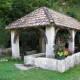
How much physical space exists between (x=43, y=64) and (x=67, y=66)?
1.39 metres

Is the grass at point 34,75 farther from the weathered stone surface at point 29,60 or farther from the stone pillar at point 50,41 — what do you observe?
the stone pillar at point 50,41

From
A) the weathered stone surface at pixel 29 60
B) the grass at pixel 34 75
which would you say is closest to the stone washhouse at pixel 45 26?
the weathered stone surface at pixel 29 60

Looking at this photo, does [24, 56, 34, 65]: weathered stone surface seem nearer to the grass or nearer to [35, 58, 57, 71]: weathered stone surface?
[35, 58, 57, 71]: weathered stone surface

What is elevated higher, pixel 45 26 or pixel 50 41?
pixel 45 26

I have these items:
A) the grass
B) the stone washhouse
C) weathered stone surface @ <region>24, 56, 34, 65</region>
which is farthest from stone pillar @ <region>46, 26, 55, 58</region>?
the grass

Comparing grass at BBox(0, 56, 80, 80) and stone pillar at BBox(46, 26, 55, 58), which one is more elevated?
stone pillar at BBox(46, 26, 55, 58)

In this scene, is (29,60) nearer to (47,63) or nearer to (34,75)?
(47,63)

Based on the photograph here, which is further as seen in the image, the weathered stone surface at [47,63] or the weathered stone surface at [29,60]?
the weathered stone surface at [29,60]

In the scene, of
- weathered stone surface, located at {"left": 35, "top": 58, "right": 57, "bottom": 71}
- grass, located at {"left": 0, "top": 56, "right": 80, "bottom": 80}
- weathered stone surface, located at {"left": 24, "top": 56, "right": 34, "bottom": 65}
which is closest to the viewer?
grass, located at {"left": 0, "top": 56, "right": 80, "bottom": 80}

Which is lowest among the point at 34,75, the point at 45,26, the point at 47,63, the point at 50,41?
the point at 34,75

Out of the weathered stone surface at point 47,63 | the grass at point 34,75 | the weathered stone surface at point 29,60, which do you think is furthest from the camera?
the weathered stone surface at point 29,60

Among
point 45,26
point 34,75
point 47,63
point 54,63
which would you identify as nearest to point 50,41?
point 45,26

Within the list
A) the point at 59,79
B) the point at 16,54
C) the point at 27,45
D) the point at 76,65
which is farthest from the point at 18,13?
the point at 59,79

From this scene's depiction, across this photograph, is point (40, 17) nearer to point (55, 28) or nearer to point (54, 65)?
point (55, 28)
